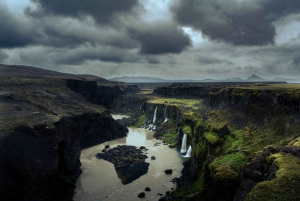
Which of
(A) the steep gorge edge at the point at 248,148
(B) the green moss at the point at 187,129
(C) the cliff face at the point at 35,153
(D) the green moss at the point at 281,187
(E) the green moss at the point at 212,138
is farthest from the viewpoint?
(B) the green moss at the point at 187,129

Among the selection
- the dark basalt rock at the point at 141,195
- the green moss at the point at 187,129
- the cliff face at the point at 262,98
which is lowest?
the dark basalt rock at the point at 141,195

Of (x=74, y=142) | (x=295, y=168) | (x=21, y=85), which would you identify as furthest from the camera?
(x=21, y=85)

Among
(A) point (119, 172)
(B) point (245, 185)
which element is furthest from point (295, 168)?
(A) point (119, 172)

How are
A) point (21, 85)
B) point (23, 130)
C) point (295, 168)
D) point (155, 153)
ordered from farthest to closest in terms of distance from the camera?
point (21, 85) < point (155, 153) < point (23, 130) < point (295, 168)

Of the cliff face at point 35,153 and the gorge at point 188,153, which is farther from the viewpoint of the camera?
the cliff face at point 35,153

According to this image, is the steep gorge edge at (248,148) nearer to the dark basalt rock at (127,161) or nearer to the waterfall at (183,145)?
the waterfall at (183,145)

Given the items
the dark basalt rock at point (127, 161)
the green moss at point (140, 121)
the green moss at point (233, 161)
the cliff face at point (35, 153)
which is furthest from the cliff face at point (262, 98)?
the green moss at point (140, 121)

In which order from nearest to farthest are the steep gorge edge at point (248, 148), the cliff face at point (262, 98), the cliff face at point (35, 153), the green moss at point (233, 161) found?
the steep gorge edge at point (248, 148)
the green moss at point (233, 161)
the cliff face at point (35, 153)
the cliff face at point (262, 98)

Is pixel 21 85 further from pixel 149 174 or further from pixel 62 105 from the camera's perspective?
pixel 149 174
